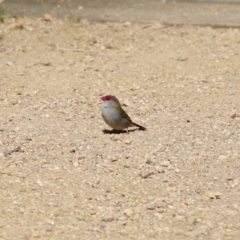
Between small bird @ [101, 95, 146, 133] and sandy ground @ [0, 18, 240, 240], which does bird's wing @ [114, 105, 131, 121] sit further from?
sandy ground @ [0, 18, 240, 240]

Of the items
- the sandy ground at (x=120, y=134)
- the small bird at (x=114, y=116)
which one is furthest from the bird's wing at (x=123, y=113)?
the sandy ground at (x=120, y=134)

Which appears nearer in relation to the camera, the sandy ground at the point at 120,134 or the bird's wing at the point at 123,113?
the sandy ground at the point at 120,134

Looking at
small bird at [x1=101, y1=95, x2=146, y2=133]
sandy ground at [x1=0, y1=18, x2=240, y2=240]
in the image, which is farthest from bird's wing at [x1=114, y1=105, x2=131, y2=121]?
sandy ground at [x1=0, y1=18, x2=240, y2=240]

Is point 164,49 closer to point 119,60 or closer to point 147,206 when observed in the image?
point 119,60

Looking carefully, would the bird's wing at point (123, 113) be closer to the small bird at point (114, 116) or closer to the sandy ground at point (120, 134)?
the small bird at point (114, 116)

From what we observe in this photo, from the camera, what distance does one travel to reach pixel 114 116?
7.55 metres

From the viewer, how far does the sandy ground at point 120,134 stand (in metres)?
5.89

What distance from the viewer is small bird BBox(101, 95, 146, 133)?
755 centimetres

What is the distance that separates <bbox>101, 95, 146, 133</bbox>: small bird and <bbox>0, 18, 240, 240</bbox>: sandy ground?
0.30 ft

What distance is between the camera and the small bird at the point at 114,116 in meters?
7.55

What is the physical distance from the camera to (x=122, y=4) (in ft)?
38.6

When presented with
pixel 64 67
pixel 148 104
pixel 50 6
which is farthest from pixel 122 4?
pixel 148 104

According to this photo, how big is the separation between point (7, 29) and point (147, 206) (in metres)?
5.20

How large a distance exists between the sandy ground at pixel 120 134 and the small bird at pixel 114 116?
0.30 ft
